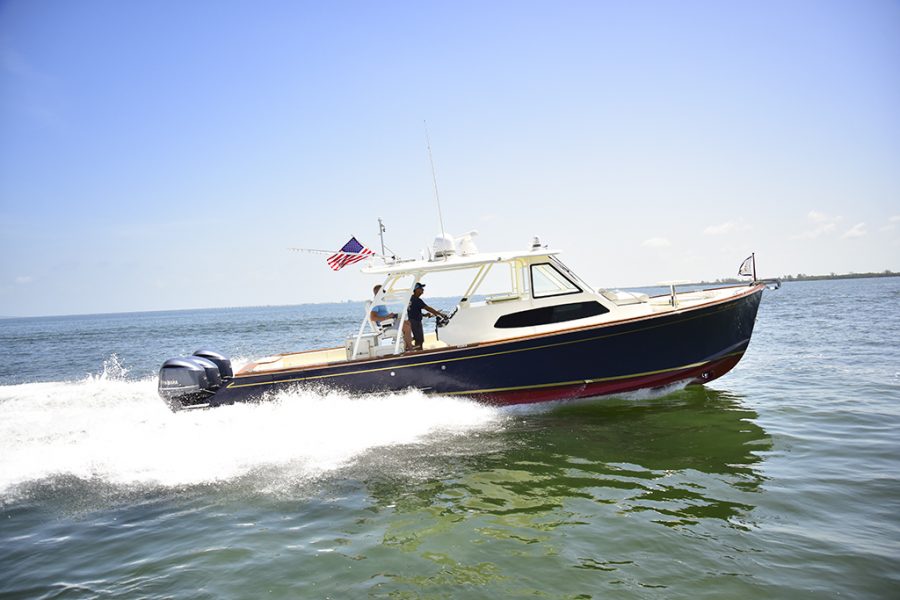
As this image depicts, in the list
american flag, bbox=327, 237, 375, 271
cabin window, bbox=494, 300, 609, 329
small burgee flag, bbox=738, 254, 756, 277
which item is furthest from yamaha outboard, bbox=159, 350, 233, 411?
small burgee flag, bbox=738, 254, 756, 277

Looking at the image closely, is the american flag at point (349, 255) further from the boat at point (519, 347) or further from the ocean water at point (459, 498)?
the ocean water at point (459, 498)

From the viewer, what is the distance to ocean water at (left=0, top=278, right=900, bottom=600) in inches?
159

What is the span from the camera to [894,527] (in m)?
4.52

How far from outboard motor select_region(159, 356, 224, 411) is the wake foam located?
21 centimetres

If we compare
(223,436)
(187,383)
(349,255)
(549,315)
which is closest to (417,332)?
(349,255)

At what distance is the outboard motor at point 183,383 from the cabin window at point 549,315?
4.63 metres

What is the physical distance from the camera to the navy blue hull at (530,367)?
8.30 metres

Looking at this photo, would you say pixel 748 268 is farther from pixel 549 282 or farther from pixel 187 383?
pixel 187 383

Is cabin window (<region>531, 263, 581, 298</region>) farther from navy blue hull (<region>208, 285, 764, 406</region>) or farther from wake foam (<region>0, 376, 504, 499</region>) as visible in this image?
wake foam (<region>0, 376, 504, 499</region>)

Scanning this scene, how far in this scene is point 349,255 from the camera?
933cm

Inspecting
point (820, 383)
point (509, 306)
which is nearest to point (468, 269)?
point (509, 306)

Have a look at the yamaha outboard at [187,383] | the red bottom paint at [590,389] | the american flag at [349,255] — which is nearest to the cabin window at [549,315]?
the red bottom paint at [590,389]

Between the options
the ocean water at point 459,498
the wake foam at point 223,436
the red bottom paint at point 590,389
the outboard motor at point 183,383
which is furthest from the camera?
the red bottom paint at point 590,389

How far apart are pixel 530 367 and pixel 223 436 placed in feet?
15.0
